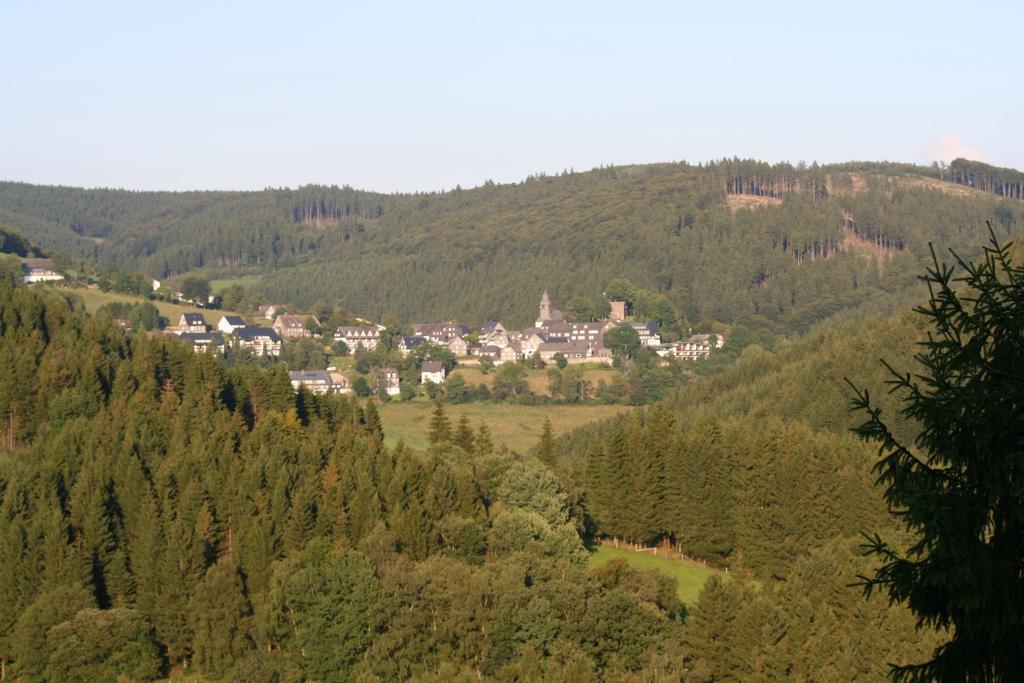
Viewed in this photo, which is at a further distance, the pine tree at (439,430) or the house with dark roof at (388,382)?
the house with dark roof at (388,382)

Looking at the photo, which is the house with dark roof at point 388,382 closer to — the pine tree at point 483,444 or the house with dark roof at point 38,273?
the house with dark roof at point 38,273

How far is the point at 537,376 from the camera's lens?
181 meters

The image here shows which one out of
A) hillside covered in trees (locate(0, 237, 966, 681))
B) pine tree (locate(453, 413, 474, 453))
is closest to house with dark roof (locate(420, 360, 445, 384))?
hillside covered in trees (locate(0, 237, 966, 681))

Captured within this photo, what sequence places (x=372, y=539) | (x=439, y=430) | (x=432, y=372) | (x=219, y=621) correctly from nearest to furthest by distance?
1. (x=372, y=539)
2. (x=219, y=621)
3. (x=439, y=430)
4. (x=432, y=372)

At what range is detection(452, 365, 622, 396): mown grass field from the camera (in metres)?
175

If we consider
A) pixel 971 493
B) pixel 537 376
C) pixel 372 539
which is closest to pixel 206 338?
pixel 537 376

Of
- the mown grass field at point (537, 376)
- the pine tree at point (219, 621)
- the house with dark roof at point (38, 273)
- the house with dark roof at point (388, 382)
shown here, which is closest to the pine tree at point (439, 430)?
the pine tree at point (219, 621)

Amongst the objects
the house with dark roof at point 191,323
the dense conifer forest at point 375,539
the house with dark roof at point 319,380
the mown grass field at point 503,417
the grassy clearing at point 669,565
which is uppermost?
the house with dark roof at point 191,323

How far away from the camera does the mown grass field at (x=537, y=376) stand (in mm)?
174625

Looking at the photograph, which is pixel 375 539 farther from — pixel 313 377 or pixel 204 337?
pixel 204 337

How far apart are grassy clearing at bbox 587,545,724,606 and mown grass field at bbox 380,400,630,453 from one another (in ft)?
180

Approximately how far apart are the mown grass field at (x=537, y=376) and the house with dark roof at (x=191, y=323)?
3946 centimetres

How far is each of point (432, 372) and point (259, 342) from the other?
102 ft

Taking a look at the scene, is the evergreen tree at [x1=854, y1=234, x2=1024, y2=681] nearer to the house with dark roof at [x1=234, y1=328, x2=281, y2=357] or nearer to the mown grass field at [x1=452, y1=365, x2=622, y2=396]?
the mown grass field at [x1=452, y1=365, x2=622, y2=396]
